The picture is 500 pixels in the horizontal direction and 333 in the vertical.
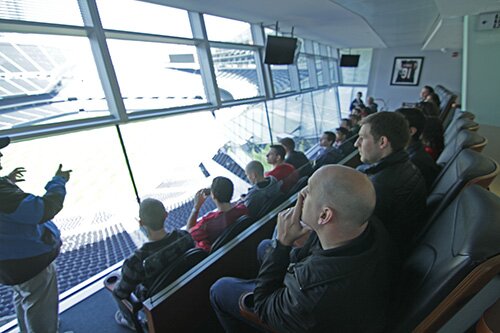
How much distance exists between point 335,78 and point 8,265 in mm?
13439

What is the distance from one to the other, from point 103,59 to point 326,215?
3088mm

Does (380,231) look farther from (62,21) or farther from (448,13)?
(448,13)

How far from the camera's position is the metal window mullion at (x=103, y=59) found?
2.85 metres

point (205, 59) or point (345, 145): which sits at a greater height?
point (205, 59)

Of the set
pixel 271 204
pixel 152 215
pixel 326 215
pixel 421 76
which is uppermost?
pixel 326 215

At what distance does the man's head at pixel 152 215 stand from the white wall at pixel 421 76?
1272cm

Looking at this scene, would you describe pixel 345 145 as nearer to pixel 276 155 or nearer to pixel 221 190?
pixel 276 155

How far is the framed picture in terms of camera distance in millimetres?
11664

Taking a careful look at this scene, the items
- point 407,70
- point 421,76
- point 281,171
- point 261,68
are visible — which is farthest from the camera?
point 407,70

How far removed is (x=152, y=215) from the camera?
1.63 metres

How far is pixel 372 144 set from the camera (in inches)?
65.5

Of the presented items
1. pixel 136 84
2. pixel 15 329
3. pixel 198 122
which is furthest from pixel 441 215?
pixel 198 122

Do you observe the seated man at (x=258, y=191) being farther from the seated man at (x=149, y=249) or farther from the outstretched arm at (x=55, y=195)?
the outstretched arm at (x=55, y=195)

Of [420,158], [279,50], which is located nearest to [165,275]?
[420,158]
